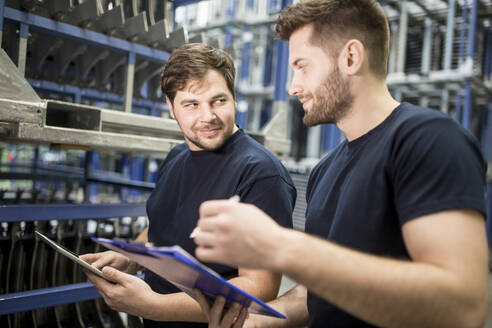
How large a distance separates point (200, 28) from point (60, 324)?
674 cm

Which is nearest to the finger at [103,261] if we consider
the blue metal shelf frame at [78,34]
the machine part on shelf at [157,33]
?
the blue metal shelf frame at [78,34]

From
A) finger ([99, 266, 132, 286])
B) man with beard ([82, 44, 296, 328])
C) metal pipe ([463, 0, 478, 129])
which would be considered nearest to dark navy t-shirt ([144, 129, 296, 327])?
man with beard ([82, 44, 296, 328])

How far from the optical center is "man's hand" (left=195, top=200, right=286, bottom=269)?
27.9 inches

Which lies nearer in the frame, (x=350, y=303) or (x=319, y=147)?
(x=350, y=303)

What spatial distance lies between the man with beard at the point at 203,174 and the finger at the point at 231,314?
0.79 ft

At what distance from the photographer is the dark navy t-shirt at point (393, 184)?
0.80m

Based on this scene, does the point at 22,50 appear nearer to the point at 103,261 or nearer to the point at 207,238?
the point at 103,261

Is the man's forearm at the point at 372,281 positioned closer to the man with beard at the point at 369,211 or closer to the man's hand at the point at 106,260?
the man with beard at the point at 369,211

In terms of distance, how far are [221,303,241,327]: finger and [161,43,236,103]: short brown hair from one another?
0.87 meters

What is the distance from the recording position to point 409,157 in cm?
86

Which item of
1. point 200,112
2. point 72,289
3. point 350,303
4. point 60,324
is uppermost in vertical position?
point 200,112

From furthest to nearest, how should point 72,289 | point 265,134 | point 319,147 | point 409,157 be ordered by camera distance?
point 319,147, point 265,134, point 72,289, point 409,157

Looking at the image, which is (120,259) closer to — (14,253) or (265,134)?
(14,253)

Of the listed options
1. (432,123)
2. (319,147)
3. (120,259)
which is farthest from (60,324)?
(319,147)
